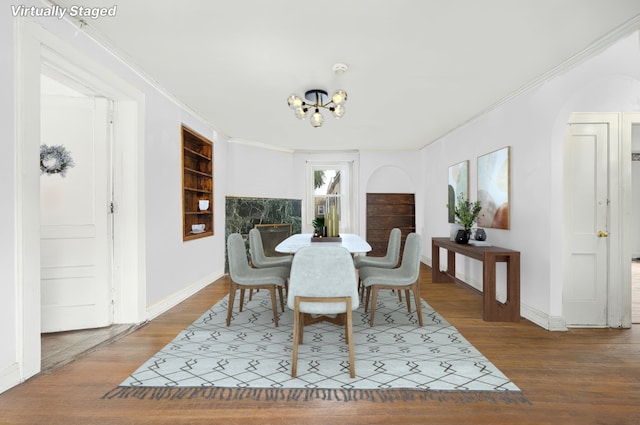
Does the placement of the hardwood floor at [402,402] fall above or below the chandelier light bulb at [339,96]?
below

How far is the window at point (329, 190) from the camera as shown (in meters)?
7.48

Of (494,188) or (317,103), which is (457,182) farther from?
(317,103)

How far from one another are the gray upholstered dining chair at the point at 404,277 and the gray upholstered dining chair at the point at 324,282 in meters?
0.89

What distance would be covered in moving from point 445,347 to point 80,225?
3.40 metres

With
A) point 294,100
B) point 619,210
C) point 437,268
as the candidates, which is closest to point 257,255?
point 294,100

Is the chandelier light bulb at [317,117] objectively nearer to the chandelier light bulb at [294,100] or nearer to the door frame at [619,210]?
the chandelier light bulb at [294,100]

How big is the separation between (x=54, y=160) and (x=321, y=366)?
2916mm

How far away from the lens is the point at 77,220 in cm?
303

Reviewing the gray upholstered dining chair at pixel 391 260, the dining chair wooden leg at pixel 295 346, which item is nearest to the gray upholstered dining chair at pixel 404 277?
the gray upholstered dining chair at pixel 391 260

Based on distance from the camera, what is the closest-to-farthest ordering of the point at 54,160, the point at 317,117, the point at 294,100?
the point at 54,160, the point at 294,100, the point at 317,117

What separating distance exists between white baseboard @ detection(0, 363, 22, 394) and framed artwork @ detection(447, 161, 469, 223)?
508cm

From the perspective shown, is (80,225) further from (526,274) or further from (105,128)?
(526,274)

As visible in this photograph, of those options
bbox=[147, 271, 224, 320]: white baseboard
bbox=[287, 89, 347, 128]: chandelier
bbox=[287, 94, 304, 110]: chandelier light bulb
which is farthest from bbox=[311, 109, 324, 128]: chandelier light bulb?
bbox=[147, 271, 224, 320]: white baseboard

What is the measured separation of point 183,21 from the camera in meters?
2.34
